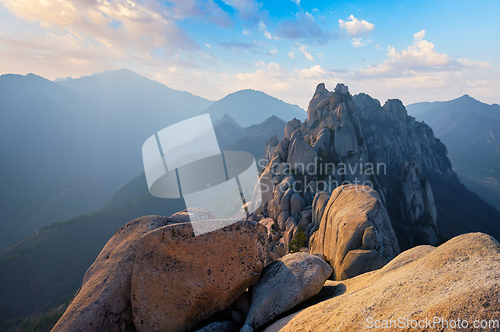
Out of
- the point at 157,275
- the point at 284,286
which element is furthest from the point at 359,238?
the point at 157,275

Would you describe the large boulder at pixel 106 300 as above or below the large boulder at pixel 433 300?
below

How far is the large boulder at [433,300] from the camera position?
11.6 feet

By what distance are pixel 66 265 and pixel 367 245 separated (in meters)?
131

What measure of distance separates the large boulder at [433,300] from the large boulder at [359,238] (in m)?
5.86

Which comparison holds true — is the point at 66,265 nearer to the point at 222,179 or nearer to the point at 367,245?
the point at 222,179

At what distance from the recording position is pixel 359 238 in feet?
40.8

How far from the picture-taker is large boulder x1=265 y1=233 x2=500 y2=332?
352cm

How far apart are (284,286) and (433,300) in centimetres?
447

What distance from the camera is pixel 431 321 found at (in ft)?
12.0

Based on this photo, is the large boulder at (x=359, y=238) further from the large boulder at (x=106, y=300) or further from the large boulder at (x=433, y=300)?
the large boulder at (x=106, y=300)

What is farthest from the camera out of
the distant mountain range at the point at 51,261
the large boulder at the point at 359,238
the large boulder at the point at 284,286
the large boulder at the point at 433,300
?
the distant mountain range at the point at 51,261

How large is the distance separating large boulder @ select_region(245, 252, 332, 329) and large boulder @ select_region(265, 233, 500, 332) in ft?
1.76

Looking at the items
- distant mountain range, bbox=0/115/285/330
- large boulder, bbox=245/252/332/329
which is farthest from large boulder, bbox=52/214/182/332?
distant mountain range, bbox=0/115/285/330

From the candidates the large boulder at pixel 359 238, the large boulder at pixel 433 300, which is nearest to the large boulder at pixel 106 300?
the large boulder at pixel 433 300
